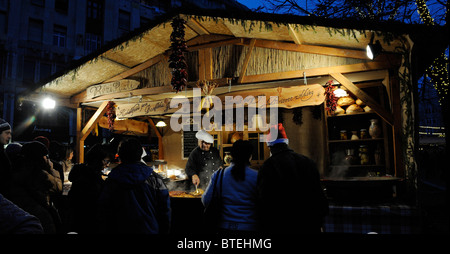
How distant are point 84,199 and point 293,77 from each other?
480 cm

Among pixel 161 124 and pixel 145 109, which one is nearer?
pixel 145 109

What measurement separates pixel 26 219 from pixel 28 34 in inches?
1152

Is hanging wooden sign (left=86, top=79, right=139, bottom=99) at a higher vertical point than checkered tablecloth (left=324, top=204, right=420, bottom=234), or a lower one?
higher

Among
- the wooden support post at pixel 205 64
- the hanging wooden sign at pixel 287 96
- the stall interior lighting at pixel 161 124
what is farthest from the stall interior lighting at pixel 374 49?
the stall interior lighting at pixel 161 124

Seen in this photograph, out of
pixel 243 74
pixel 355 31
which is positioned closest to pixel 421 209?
pixel 355 31

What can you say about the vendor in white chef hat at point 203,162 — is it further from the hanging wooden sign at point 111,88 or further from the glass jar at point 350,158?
the glass jar at point 350,158

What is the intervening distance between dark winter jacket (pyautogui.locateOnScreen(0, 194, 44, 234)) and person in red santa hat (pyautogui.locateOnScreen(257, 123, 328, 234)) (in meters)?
2.26

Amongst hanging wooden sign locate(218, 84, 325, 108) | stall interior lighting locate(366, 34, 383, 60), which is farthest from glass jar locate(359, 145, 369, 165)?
stall interior lighting locate(366, 34, 383, 60)

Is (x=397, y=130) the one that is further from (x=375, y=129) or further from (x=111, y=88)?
(x=111, y=88)

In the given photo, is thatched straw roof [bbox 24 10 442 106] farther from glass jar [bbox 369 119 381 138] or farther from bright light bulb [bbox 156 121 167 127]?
bright light bulb [bbox 156 121 167 127]

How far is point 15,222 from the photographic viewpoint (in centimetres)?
134

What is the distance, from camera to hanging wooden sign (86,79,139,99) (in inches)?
304

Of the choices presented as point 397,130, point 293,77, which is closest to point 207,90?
point 293,77
